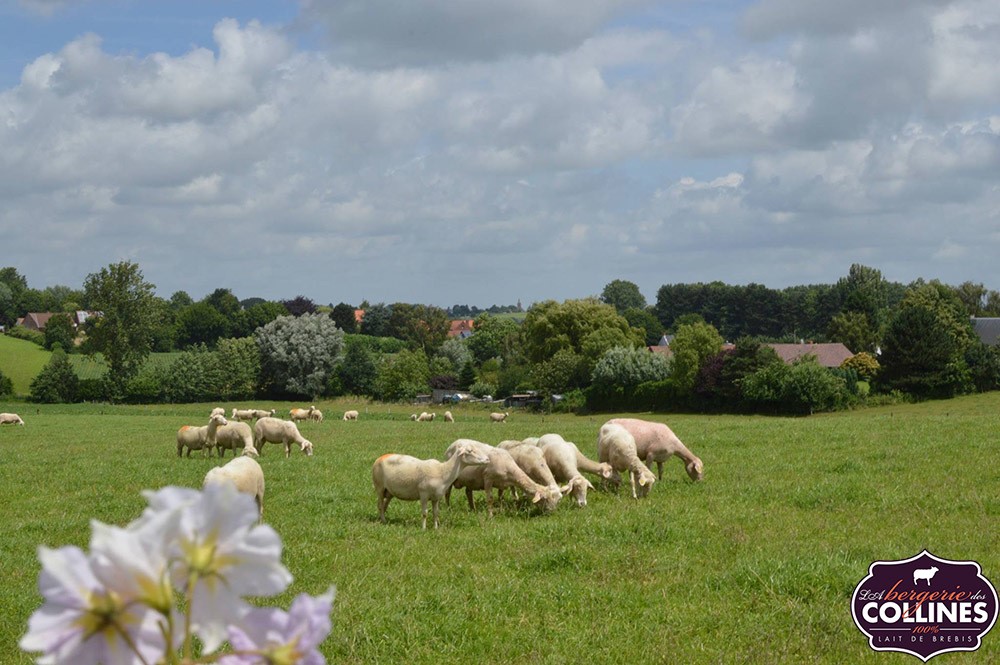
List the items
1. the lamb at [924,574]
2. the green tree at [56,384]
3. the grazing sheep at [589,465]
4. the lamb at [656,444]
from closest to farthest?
the lamb at [924,574] < the grazing sheep at [589,465] < the lamb at [656,444] < the green tree at [56,384]

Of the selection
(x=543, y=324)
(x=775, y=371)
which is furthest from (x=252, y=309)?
(x=775, y=371)

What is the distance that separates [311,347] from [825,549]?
86.5 meters

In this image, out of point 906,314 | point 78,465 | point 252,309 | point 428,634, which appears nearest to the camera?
point 428,634

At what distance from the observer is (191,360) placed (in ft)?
304

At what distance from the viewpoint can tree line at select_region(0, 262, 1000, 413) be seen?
226ft

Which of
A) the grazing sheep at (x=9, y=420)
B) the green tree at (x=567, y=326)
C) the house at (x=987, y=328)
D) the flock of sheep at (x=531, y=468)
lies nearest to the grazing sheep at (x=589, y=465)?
the flock of sheep at (x=531, y=468)

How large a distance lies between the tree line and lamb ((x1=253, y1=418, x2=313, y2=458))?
141 ft

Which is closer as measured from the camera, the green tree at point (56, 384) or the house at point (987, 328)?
the green tree at point (56, 384)

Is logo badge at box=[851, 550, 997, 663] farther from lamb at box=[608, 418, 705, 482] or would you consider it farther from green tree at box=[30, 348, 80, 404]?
green tree at box=[30, 348, 80, 404]

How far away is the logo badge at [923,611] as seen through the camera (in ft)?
26.9

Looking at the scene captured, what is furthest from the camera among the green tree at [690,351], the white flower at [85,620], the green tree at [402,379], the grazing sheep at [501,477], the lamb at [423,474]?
the green tree at [402,379]

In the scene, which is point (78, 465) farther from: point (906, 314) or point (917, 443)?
point (906, 314)

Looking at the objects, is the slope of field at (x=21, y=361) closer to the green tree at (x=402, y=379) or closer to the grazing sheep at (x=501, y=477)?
the green tree at (x=402, y=379)

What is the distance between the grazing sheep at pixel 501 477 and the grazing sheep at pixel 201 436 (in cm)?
1304
